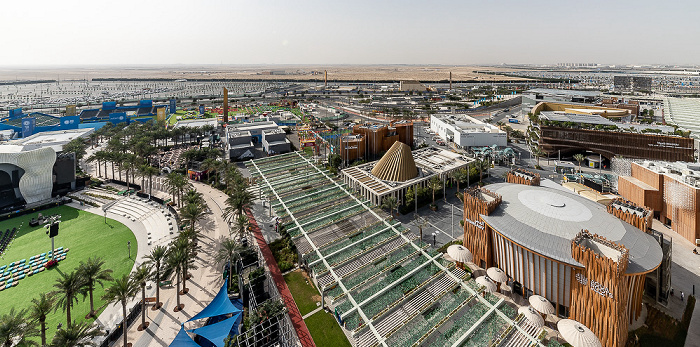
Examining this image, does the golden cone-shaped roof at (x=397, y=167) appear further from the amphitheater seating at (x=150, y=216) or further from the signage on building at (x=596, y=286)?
the amphitheater seating at (x=150, y=216)

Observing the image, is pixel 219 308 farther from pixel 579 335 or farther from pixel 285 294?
pixel 579 335

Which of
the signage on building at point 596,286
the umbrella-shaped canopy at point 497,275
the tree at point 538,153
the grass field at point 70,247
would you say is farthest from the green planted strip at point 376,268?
the tree at point 538,153

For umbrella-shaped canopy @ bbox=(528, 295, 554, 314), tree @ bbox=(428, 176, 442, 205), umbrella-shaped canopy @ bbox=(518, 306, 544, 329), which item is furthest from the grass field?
tree @ bbox=(428, 176, 442, 205)

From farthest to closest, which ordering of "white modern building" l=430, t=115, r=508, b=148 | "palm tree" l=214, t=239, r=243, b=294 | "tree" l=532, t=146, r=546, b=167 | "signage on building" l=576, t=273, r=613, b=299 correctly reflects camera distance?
"white modern building" l=430, t=115, r=508, b=148
"tree" l=532, t=146, r=546, b=167
"palm tree" l=214, t=239, r=243, b=294
"signage on building" l=576, t=273, r=613, b=299

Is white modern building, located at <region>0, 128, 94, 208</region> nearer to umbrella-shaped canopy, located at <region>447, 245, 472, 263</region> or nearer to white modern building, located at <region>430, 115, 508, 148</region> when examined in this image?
umbrella-shaped canopy, located at <region>447, 245, 472, 263</region>

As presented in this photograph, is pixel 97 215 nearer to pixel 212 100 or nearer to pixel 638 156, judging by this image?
pixel 638 156

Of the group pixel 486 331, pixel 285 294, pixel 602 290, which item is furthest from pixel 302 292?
pixel 602 290
